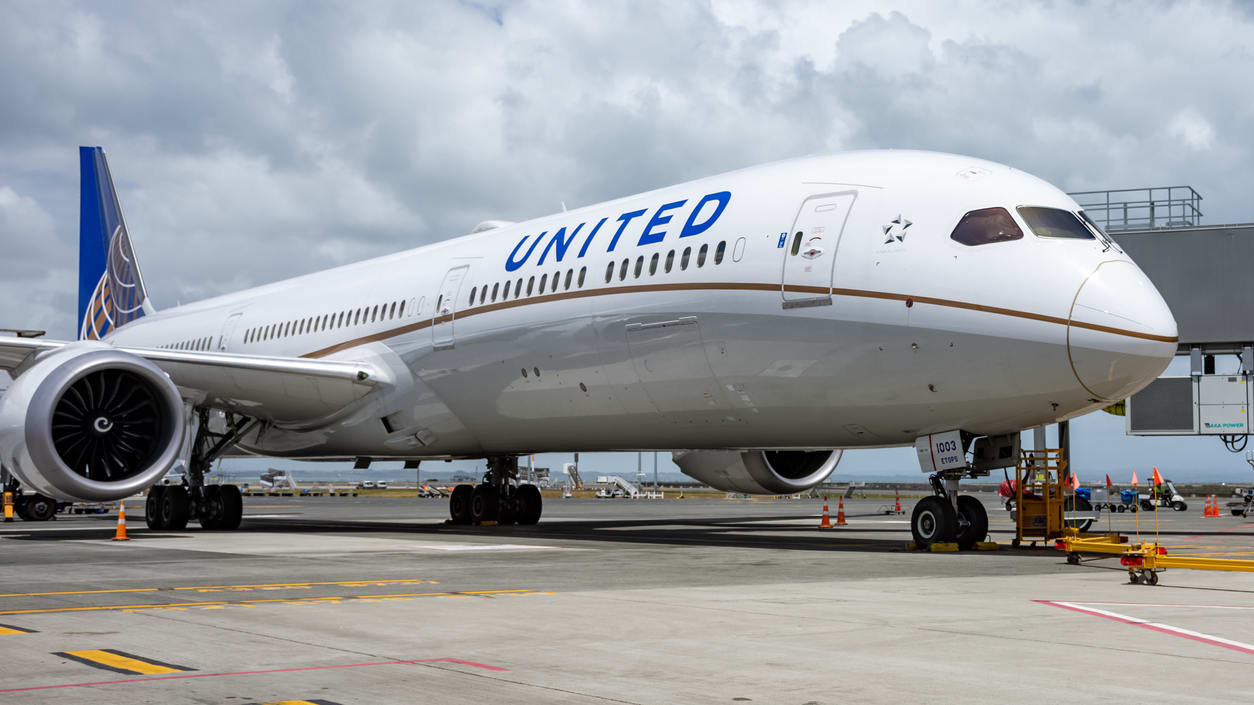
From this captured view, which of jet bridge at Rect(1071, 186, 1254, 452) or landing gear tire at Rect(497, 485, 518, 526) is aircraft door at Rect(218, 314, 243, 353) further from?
jet bridge at Rect(1071, 186, 1254, 452)

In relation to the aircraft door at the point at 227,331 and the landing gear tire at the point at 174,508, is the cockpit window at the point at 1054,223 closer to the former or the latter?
the landing gear tire at the point at 174,508

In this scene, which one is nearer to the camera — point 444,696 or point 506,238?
point 444,696

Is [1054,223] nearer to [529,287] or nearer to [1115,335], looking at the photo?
[1115,335]

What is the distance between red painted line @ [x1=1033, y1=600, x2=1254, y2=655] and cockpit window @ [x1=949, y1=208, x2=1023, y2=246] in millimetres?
5174

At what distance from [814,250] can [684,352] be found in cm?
212

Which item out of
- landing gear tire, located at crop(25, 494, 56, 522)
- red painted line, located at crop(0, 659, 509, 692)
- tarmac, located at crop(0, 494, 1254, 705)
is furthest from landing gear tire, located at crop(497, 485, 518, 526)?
red painted line, located at crop(0, 659, 509, 692)

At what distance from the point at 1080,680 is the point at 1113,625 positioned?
2.06 m

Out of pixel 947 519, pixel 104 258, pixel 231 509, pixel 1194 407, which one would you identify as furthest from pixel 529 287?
pixel 104 258

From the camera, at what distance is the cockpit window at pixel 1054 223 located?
1267cm

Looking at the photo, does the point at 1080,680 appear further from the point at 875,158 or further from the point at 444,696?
the point at 875,158

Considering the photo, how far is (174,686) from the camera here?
514cm

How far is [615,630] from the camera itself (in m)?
6.92

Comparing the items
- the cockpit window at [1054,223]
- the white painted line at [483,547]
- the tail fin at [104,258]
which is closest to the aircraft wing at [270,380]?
the white painted line at [483,547]

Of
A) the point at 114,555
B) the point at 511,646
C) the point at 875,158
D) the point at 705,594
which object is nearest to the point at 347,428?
the point at 114,555
